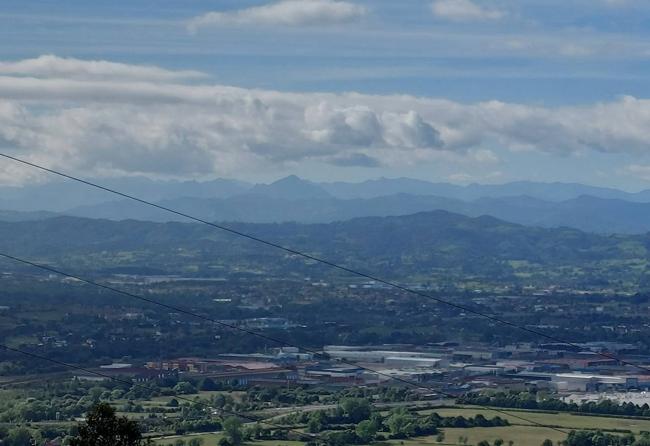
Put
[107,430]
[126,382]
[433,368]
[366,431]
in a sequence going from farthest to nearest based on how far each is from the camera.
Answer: [433,368]
[126,382]
[366,431]
[107,430]

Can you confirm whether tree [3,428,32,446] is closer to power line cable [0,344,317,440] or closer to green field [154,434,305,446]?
green field [154,434,305,446]

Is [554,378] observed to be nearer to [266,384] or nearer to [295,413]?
[266,384]

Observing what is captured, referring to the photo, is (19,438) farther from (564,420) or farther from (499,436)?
(564,420)

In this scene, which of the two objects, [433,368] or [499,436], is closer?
[499,436]

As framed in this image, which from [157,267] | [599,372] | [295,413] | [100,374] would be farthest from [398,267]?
[295,413]

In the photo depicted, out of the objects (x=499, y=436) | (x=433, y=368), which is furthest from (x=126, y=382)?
(x=499, y=436)

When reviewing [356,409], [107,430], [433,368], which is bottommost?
[433,368]

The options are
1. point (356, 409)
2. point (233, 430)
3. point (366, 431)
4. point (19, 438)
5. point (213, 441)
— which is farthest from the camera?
point (356, 409)

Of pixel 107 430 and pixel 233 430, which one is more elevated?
pixel 107 430
